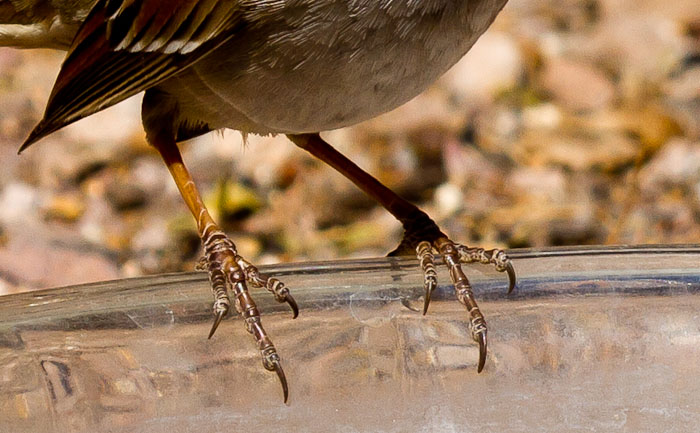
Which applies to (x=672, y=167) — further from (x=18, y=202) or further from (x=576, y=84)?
(x=18, y=202)

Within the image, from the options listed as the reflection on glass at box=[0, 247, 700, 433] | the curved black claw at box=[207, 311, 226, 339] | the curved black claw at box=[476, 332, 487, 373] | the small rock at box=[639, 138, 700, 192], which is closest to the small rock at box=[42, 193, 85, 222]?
the small rock at box=[639, 138, 700, 192]

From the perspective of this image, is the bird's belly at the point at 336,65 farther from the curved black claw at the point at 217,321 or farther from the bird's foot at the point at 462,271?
the curved black claw at the point at 217,321

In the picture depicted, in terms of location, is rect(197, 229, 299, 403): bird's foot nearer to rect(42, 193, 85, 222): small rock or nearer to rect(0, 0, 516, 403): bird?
rect(0, 0, 516, 403): bird

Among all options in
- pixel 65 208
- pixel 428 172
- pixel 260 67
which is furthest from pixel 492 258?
pixel 65 208

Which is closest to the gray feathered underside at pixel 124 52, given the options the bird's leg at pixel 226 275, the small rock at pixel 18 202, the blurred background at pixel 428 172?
the bird's leg at pixel 226 275

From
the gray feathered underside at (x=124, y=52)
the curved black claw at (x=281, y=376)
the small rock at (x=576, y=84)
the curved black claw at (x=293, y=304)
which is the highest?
the small rock at (x=576, y=84)

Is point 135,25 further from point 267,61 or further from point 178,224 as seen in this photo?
point 178,224

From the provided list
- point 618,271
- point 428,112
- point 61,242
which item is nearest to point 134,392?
point 618,271
